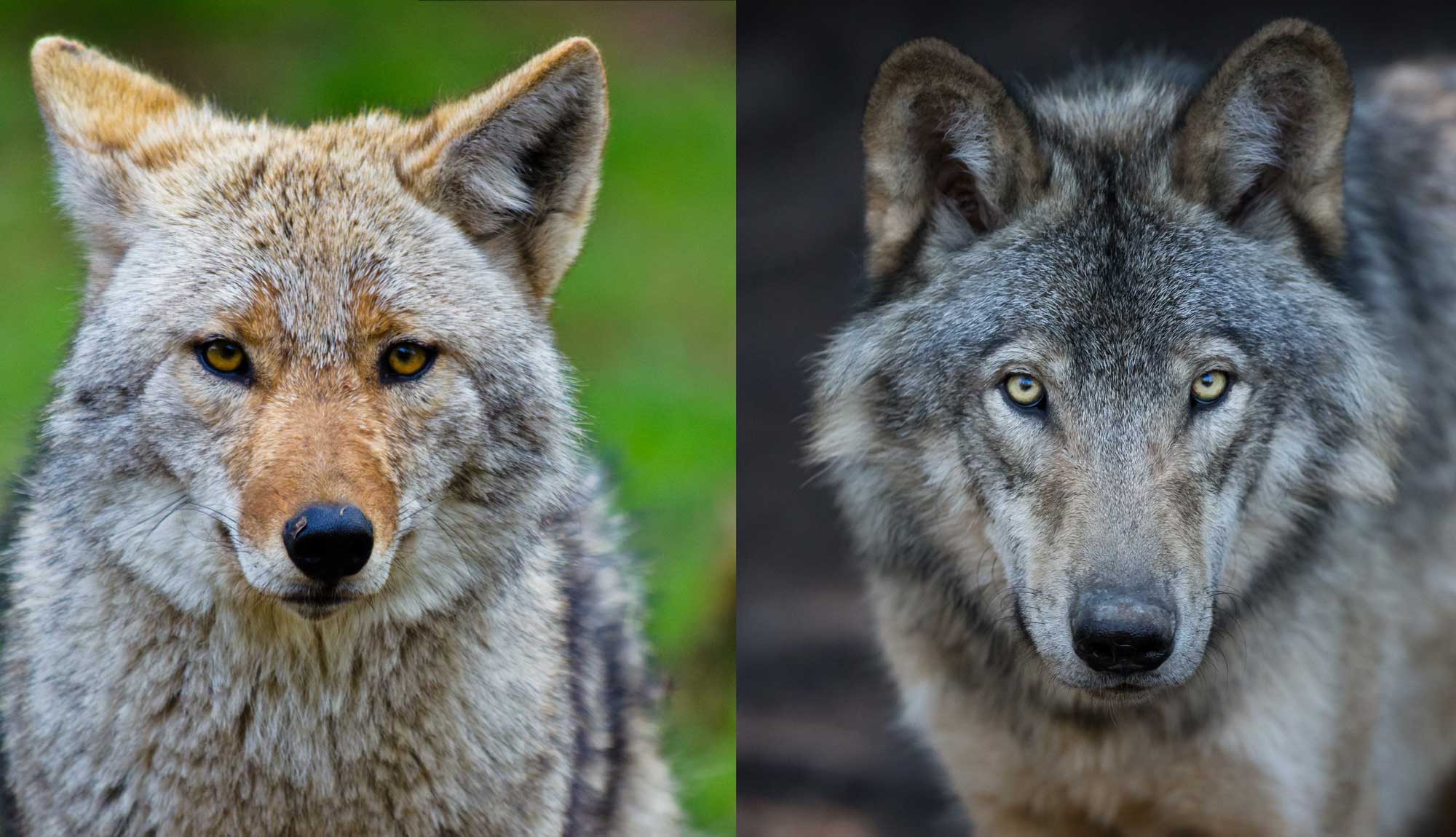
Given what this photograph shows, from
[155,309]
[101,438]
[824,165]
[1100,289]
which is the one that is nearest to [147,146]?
[155,309]

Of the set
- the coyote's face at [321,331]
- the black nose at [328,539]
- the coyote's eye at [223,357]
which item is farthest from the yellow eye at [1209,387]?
the coyote's eye at [223,357]

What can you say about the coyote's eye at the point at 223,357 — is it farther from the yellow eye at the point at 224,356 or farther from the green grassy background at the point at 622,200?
the green grassy background at the point at 622,200

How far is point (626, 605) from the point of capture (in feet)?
10.6

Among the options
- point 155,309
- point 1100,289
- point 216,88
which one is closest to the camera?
point 155,309

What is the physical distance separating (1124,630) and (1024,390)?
1.62ft

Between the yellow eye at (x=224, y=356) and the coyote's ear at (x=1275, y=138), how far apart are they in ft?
5.58

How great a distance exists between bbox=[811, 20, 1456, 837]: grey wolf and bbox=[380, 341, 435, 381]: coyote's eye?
0.96m

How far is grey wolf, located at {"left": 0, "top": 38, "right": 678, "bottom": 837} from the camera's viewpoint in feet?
7.22

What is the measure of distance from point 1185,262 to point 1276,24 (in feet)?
1.43

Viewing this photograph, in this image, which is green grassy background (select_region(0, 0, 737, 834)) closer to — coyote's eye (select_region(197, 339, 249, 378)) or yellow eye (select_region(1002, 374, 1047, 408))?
yellow eye (select_region(1002, 374, 1047, 408))

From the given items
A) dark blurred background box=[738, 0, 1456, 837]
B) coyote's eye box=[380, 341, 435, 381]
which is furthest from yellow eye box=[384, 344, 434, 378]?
dark blurred background box=[738, 0, 1456, 837]

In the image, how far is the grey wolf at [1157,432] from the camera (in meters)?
2.49

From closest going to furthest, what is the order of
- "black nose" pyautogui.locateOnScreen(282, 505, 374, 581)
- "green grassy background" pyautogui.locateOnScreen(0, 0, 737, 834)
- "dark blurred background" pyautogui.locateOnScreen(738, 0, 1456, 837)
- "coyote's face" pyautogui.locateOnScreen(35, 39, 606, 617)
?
"black nose" pyautogui.locateOnScreen(282, 505, 374, 581), "coyote's face" pyautogui.locateOnScreen(35, 39, 606, 617), "dark blurred background" pyautogui.locateOnScreen(738, 0, 1456, 837), "green grassy background" pyautogui.locateOnScreen(0, 0, 737, 834)

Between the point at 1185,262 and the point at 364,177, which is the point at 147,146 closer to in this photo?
the point at 364,177
